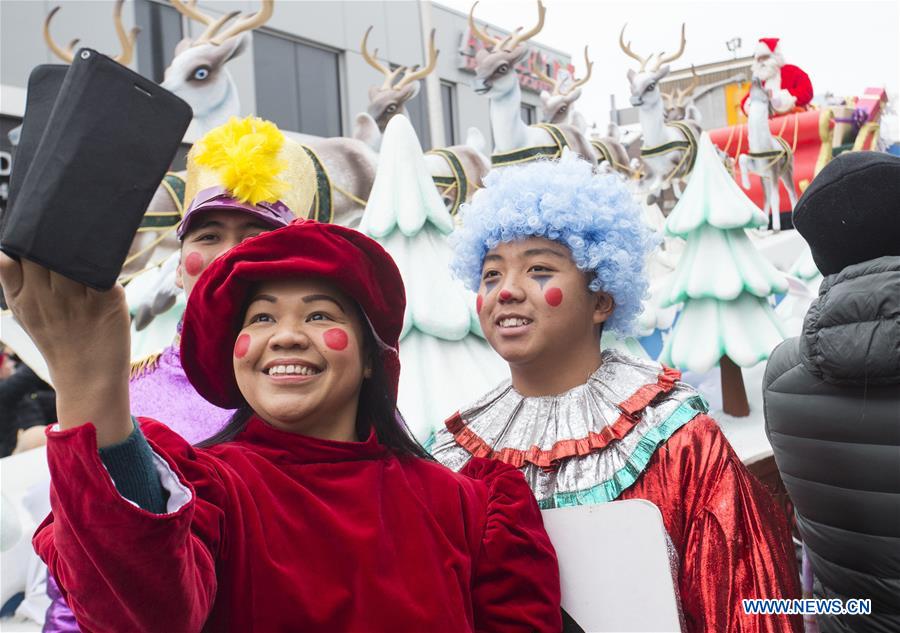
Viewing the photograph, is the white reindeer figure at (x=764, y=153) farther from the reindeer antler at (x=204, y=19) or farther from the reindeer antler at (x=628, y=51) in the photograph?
the reindeer antler at (x=204, y=19)

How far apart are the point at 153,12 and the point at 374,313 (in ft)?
37.7

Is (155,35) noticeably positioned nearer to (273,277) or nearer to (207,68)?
(207,68)

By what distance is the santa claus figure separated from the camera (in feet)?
38.3

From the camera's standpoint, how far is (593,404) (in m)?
1.89

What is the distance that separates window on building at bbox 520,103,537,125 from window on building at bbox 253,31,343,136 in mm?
7516

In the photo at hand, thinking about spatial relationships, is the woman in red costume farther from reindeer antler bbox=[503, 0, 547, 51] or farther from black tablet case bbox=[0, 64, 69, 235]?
reindeer antler bbox=[503, 0, 547, 51]

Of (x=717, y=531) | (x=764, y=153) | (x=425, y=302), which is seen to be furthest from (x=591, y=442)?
(x=764, y=153)

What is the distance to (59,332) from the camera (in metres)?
0.80

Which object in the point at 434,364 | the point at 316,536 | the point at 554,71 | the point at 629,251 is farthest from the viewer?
the point at 554,71

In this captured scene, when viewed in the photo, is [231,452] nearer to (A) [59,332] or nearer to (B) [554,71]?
(A) [59,332]

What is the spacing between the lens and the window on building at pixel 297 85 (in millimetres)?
12602

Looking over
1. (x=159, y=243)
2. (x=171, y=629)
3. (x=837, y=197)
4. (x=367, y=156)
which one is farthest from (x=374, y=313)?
(x=367, y=156)

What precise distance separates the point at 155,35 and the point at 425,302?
9.78 metres

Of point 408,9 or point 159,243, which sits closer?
point 159,243
